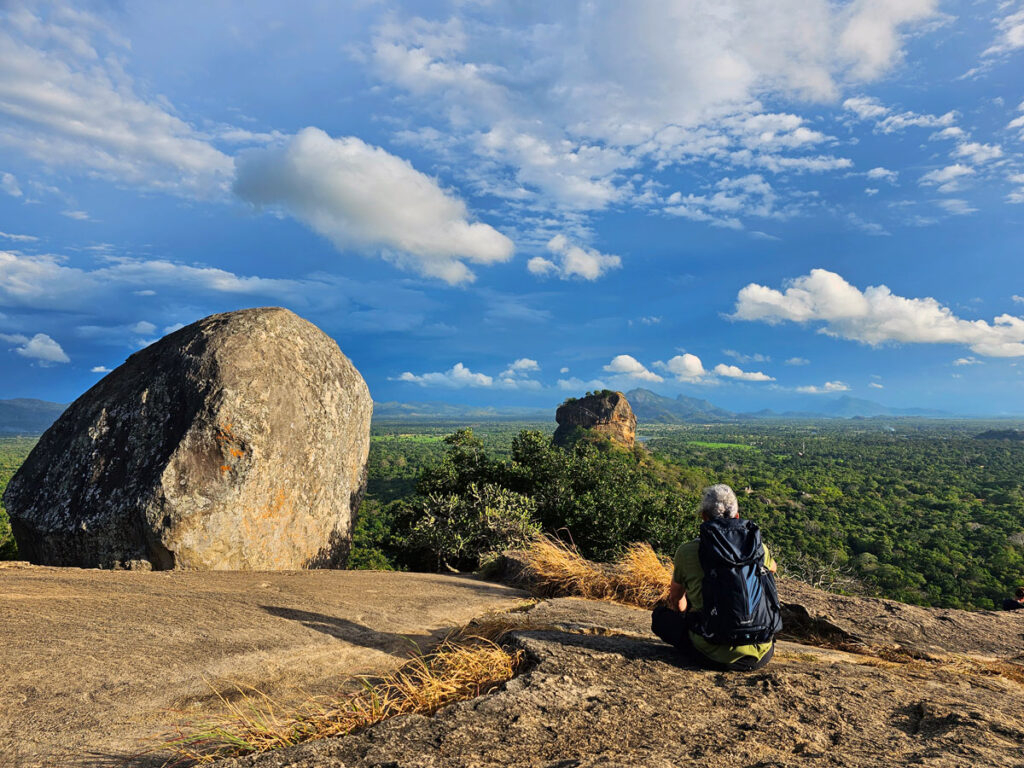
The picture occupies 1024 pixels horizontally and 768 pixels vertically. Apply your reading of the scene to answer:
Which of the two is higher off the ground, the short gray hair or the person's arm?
the short gray hair

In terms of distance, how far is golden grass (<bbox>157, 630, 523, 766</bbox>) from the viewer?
3432 millimetres

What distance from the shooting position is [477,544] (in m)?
11.7

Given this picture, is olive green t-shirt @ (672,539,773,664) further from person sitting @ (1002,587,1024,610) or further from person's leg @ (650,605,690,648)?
person sitting @ (1002,587,1024,610)

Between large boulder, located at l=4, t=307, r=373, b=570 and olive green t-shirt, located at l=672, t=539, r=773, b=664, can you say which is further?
large boulder, located at l=4, t=307, r=373, b=570

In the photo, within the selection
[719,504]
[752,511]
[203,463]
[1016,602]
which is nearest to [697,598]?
[719,504]

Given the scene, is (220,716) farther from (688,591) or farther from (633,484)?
(633,484)

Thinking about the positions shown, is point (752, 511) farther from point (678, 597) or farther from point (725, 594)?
point (725, 594)

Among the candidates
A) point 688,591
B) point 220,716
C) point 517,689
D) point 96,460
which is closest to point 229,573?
point 96,460

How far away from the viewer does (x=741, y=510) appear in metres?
44.9

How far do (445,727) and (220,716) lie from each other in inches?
69.7

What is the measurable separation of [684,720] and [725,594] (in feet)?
3.48

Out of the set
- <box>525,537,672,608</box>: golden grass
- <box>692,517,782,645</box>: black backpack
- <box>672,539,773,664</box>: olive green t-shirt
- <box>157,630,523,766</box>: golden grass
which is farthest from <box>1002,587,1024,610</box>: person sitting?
<box>157,630,523,766</box>: golden grass

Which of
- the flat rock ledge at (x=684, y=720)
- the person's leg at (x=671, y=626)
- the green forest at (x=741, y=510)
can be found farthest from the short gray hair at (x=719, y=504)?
the green forest at (x=741, y=510)

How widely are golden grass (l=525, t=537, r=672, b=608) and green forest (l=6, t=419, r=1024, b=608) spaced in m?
2.24
